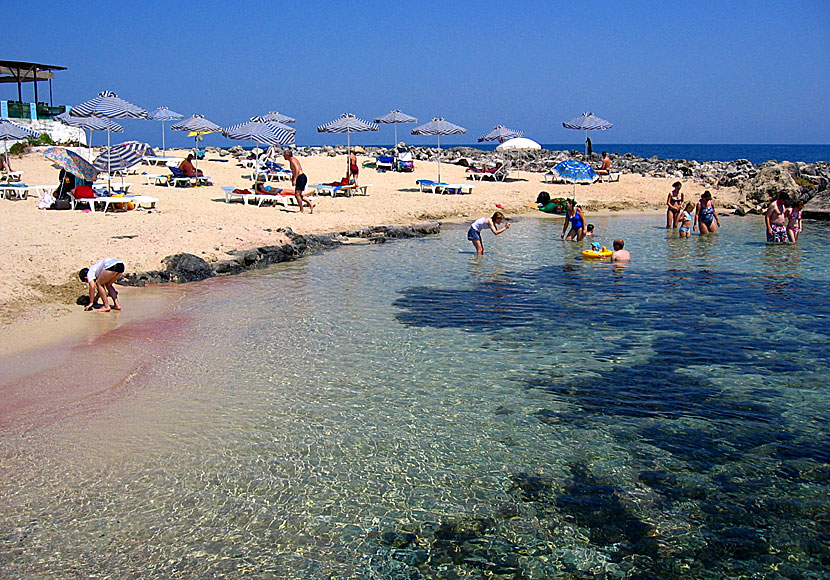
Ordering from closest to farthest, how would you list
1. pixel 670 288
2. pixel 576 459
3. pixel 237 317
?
pixel 576 459 < pixel 237 317 < pixel 670 288

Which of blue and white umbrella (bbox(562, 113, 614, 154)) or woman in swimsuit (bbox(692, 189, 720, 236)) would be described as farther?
blue and white umbrella (bbox(562, 113, 614, 154))

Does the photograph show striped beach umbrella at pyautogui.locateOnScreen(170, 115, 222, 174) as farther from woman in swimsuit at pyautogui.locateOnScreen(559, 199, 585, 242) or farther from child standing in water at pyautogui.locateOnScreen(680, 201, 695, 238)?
child standing in water at pyautogui.locateOnScreen(680, 201, 695, 238)

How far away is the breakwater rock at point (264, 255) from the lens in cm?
1230

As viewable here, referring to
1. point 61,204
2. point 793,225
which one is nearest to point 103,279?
point 61,204

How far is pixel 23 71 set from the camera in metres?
36.4

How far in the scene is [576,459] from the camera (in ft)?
18.2

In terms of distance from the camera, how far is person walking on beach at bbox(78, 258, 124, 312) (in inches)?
386

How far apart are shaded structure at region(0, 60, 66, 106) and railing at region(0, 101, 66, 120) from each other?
20.2 inches

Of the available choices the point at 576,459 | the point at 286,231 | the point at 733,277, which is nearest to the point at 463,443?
the point at 576,459

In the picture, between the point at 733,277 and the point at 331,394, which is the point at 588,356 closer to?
the point at 331,394

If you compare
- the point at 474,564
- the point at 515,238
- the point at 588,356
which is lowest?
the point at 474,564

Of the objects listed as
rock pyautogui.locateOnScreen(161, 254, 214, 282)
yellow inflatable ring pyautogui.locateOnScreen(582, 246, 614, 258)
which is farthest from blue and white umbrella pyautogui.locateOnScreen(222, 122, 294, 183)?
yellow inflatable ring pyautogui.locateOnScreen(582, 246, 614, 258)

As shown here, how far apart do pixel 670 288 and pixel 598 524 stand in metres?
7.88

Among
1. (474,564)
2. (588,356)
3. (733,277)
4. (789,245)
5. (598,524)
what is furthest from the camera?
(789,245)
